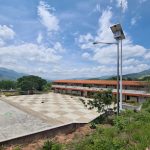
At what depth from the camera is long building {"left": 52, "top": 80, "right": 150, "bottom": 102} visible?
4553 centimetres

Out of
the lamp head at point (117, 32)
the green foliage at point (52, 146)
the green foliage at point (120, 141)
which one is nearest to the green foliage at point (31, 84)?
the lamp head at point (117, 32)

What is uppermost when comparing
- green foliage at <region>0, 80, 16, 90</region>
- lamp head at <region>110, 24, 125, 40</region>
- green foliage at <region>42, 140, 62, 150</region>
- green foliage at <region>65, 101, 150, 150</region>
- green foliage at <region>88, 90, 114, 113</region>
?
lamp head at <region>110, 24, 125, 40</region>

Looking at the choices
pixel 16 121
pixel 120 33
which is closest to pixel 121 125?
pixel 120 33

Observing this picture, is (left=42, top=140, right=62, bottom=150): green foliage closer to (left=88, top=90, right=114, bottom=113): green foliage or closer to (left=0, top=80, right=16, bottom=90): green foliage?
(left=88, top=90, right=114, bottom=113): green foliage

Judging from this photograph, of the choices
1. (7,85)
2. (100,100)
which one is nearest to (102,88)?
(100,100)

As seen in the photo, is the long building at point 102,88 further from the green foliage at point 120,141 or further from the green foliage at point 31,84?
the green foliage at point 120,141

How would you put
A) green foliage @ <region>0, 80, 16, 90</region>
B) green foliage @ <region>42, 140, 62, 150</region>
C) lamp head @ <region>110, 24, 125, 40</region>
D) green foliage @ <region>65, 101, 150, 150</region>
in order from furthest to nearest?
green foliage @ <region>0, 80, 16, 90</region>
lamp head @ <region>110, 24, 125, 40</region>
green foliage @ <region>42, 140, 62, 150</region>
green foliage @ <region>65, 101, 150, 150</region>

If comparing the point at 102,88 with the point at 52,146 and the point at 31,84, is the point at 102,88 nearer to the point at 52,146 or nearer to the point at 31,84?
the point at 31,84

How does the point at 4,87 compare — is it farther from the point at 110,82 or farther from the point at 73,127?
the point at 73,127

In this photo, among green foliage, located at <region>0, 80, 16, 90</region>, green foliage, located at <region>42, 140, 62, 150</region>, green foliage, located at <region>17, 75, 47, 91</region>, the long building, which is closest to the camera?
green foliage, located at <region>42, 140, 62, 150</region>

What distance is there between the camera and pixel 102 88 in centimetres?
5369

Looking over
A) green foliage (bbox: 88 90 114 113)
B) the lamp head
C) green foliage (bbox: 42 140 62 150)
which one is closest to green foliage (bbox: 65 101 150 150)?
green foliage (bbox: 42 140 62 150)

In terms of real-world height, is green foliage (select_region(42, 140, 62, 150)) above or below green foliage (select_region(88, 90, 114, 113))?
below

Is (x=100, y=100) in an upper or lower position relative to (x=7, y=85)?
lower
